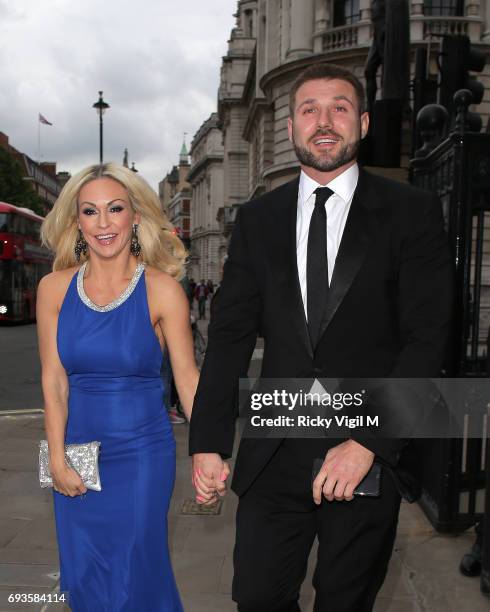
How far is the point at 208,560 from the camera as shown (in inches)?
163

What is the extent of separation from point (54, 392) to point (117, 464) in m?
0.38

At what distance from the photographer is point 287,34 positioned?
2820 cm

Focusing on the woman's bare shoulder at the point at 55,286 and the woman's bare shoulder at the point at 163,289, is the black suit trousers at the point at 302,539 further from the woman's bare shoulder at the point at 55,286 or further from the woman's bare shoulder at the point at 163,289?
the woman's bare shoulder at the point at 55,286

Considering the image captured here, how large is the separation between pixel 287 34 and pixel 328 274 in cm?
2796

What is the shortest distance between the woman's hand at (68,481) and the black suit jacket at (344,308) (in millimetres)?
576

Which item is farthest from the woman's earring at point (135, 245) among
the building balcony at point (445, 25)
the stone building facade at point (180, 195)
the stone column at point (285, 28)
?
the stone building facade at point (180, 195)

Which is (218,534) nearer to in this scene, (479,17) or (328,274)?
(328,274)

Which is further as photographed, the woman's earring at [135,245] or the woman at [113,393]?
the woman's earring at [135,245]

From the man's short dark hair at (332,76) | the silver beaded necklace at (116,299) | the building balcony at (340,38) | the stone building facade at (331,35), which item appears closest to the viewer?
the man's short dark hair at (332,76)

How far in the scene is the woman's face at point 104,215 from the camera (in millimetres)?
2949

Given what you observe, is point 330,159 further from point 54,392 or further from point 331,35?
point 331,35

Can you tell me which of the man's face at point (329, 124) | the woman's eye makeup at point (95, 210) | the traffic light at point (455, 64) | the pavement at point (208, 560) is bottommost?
the pavement at point (208, 560)

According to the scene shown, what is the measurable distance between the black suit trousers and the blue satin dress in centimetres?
51

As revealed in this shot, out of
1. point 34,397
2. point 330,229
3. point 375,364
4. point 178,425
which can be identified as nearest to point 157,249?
point 330,229
